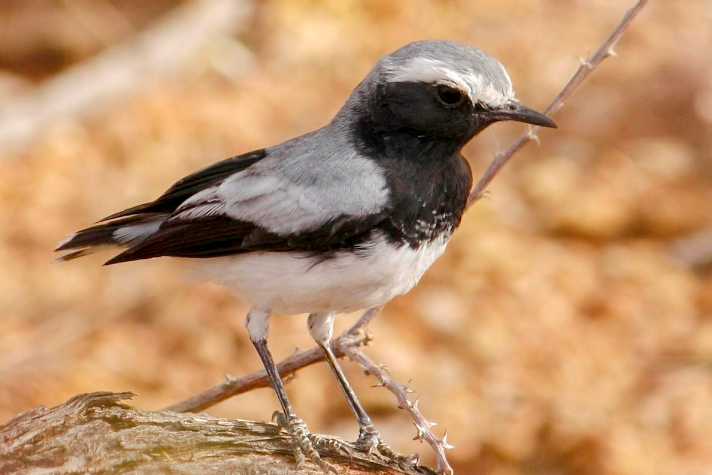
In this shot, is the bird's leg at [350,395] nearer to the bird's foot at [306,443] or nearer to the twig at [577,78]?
the bird's foot at [306,443]

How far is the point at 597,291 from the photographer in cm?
845

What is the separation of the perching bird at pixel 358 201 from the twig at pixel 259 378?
0.08m

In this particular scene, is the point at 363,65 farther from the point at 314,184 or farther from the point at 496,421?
the point at 314,184

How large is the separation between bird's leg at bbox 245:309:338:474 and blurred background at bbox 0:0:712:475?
0.62m

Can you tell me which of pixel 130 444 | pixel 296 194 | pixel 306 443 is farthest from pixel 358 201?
pixel 130 444

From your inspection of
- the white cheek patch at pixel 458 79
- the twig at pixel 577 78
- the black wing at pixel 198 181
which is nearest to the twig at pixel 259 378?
the twig at pixel 577 78

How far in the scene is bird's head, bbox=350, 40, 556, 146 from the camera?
427 cm

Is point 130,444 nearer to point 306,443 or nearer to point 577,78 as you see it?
point 306,443

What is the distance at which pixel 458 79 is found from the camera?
14.0 ft

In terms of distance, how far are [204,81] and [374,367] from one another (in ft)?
22.4

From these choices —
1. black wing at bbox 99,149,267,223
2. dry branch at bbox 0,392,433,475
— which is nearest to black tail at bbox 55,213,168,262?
black wing at bbox 99,149,267,223

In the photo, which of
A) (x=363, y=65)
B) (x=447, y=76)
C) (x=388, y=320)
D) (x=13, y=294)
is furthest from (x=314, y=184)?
(x=363, y=65)

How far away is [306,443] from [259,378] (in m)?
0.50

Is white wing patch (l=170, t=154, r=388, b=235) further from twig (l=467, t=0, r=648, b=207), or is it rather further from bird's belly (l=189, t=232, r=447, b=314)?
twig (l=467, t=0, r=648, b=207)
